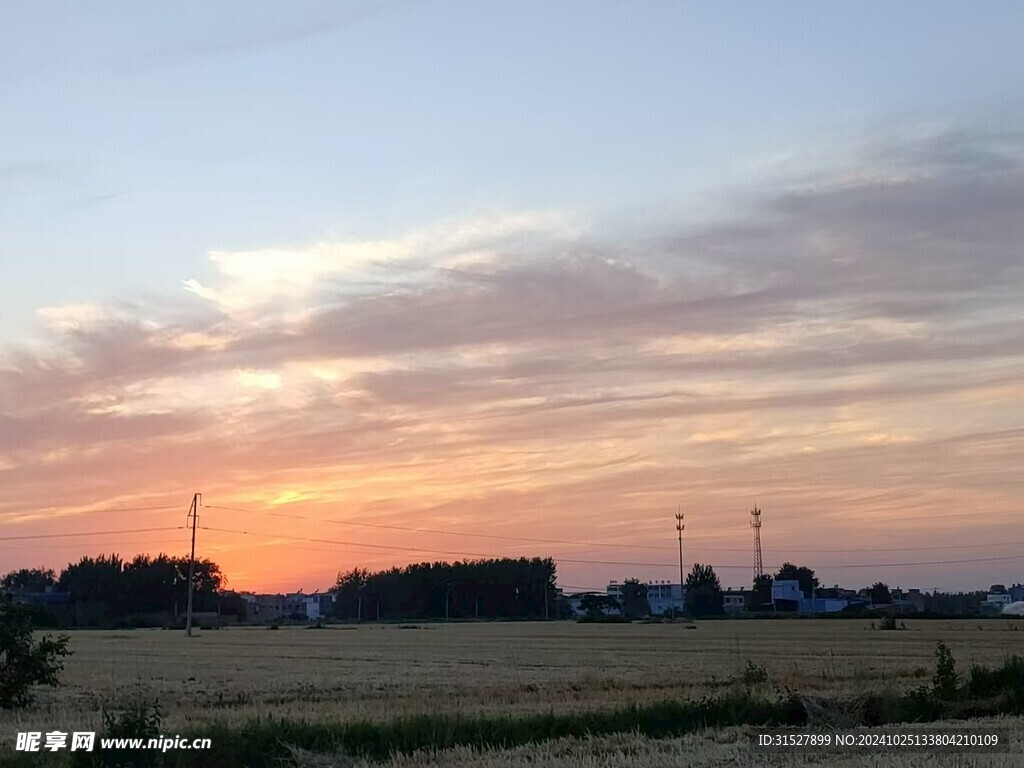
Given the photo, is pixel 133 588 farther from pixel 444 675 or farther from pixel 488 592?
pixel 444 675

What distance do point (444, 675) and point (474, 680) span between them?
94.6 inches

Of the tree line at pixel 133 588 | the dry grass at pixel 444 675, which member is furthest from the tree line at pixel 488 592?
the dry grass at pixel 444 675

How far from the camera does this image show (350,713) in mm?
23078

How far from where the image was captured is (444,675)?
124ft

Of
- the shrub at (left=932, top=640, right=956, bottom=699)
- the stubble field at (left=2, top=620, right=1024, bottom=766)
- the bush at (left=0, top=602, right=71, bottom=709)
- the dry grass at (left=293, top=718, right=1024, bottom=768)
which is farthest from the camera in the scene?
the bush at (left=0, top=602, right=71, bottom=709)

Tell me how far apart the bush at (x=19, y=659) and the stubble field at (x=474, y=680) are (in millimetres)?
883

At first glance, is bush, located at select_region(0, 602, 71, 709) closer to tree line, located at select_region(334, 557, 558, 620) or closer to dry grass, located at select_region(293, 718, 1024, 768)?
→ dry grass, located at select_region(293, 718, 1024, 768)

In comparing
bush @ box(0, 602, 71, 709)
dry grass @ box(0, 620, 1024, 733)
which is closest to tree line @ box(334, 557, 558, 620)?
dry grass @ box(0, 620, 1024, 733)

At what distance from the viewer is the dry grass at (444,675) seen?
2550 centimetres

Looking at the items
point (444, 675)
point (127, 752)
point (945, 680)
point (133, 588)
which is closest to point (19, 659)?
point (127, 752)

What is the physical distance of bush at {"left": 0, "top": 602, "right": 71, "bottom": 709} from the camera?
25.0 m

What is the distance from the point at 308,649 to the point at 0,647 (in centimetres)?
3923

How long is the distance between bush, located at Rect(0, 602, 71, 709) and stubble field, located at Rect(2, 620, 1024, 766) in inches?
34.7

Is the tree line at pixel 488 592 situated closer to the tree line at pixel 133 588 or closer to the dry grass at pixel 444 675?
the tree line at pixel 133 588
